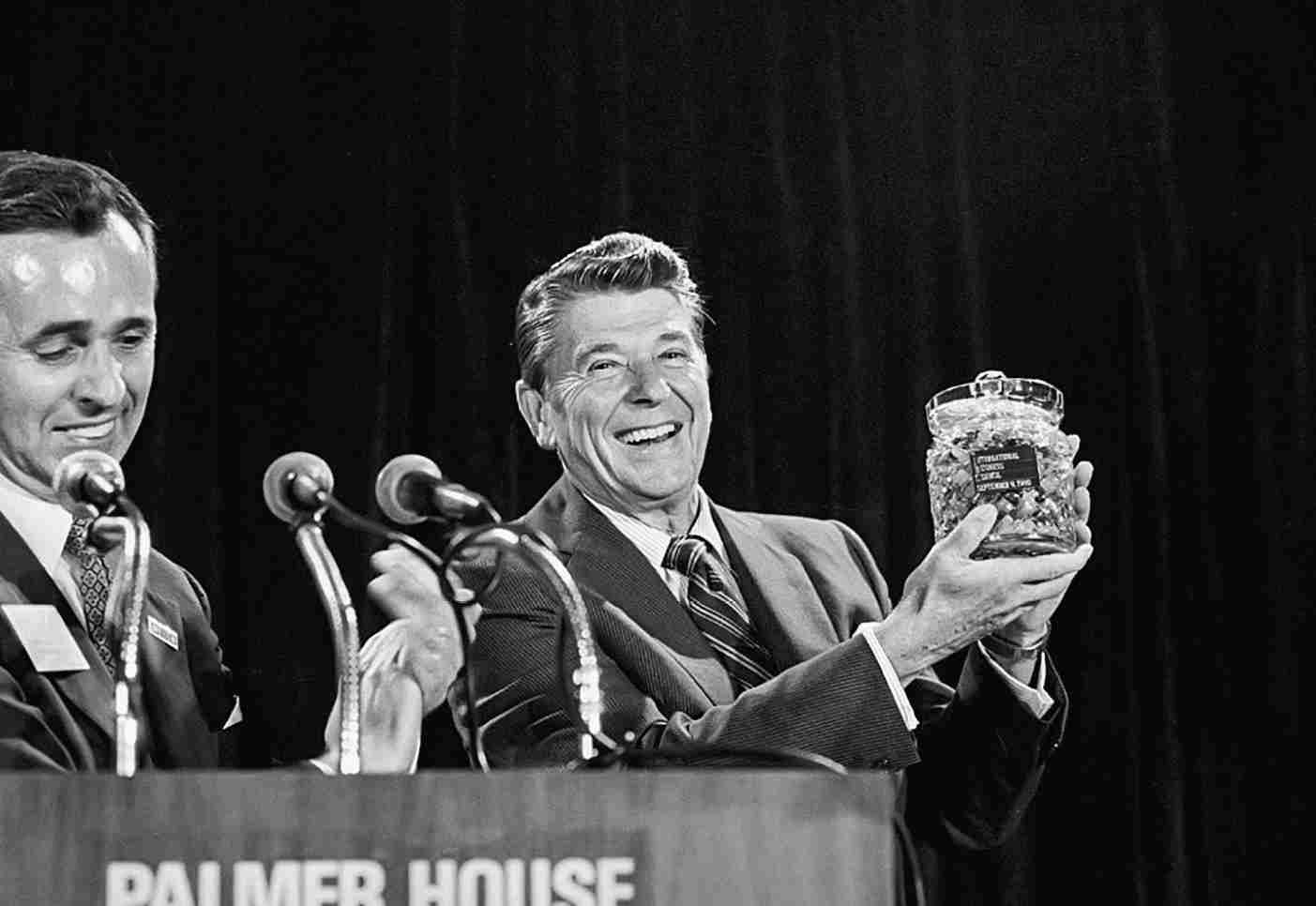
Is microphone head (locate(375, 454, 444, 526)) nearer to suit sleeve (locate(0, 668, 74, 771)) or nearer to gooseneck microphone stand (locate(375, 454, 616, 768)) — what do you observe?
gooseneck microphone stand (locate(375, 454, 616, 768))

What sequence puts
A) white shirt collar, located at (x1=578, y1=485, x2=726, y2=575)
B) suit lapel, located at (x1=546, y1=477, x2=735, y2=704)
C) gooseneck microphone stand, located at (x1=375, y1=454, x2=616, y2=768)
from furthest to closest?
white shirt collar, located at (x1=578, y1=485, x2=726, y2=575) → suit lapel, located at (x1=546, y1=477, x2=735, y2=704) → gooseneck microphone stand, located at (x1=375, y1=454, x2=616, y2=768)

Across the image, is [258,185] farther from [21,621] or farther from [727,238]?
[21,621]

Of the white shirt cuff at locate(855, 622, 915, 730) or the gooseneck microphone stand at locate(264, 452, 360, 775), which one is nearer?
the gooseneck microphone stand at locate(264, 452, 360, 775)

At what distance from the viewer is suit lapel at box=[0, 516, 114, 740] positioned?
187 cm

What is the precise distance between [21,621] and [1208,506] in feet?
7.05

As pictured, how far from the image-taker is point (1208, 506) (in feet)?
10.7

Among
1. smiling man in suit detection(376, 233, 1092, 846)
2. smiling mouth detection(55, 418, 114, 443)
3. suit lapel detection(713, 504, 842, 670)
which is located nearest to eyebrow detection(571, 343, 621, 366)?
smiling man in suit detection(376, 233, 1092, 846)

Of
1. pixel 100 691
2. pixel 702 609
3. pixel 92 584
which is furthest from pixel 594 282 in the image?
pixel 100 691

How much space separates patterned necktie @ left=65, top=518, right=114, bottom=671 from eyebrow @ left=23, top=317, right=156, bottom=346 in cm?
21

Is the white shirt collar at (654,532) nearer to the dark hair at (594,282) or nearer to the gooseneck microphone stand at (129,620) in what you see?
the dark hair at (594,282)

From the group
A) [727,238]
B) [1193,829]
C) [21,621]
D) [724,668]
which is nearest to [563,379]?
[724,668]

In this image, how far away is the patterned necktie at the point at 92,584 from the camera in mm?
1999

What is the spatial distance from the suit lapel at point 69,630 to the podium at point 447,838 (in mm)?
764

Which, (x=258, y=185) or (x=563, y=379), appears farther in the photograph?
(x=258, y=185)
